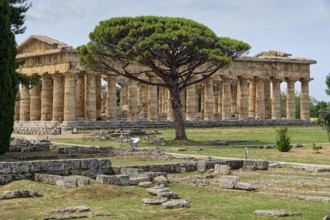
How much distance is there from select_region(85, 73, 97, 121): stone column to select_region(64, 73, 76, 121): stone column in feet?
6.10

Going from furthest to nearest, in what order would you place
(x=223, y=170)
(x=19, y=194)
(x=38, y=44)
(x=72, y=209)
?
(x=38, y=44) < (x=223, y=170) < (x=19, y=194) < (x=72, y=209)

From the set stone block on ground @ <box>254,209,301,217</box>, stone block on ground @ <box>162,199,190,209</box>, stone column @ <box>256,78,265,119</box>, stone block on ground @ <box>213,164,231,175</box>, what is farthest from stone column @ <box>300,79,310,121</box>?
stone block on ground @ <box>254,209,301,217</box>

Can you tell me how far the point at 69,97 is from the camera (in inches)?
2402

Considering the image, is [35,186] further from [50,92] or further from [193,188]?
[50,92]

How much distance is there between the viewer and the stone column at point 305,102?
78.8 metres

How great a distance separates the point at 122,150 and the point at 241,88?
147ft

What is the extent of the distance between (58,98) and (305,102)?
34825mm

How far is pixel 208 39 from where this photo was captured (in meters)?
42.4

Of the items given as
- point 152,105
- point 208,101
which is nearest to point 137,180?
point 152,105

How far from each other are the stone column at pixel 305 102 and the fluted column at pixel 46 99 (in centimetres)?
3423

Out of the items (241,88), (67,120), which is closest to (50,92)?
(67,120)

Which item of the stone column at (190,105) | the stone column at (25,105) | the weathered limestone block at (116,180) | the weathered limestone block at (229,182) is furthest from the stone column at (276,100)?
the weathered limestone block at (116,180)

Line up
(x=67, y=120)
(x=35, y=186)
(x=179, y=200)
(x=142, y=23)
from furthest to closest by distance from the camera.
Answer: (x=67, y=120), (x=142, y=23), (x=35, y=186), (x=179, y=200)

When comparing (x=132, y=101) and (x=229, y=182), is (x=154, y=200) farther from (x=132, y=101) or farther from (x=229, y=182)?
(x=132, y=101)
